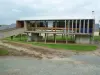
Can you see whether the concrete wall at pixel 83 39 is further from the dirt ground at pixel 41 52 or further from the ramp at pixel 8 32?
the ramp at pixel 8 32

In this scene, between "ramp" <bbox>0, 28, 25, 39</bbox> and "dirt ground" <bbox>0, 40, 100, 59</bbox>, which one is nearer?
"dirt ground" <bbox>0, 40, 100, 59</bbox>

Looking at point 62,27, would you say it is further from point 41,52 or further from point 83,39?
point 41,52

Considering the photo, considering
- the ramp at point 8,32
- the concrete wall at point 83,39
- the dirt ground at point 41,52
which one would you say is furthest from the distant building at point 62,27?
the dirt ground at point 41,52

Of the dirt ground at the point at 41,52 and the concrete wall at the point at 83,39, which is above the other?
the concrete wall at the point at 83,39

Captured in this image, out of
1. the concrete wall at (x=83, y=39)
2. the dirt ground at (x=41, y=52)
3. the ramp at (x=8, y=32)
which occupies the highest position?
the ramp at (x=8, y=32)

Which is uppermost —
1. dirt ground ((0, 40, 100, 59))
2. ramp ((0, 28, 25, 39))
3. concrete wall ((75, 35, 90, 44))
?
ramp ((0, 28, 25, 39))

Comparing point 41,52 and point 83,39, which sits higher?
point 83,39

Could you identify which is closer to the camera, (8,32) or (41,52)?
(41,52)

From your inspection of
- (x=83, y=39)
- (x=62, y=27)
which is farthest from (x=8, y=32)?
(x=83, y=39)

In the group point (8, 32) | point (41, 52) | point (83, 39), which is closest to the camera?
point (41, 52)

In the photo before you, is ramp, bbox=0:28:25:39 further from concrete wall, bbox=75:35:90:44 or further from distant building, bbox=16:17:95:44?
concrete wall, bbox=75:35:90:44

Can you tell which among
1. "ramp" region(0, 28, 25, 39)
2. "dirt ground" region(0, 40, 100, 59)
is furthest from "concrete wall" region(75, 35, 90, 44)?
"ramp" region(0, 28, 25, 39)

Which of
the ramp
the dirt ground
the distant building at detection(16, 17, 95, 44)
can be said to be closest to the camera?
the dirt ground

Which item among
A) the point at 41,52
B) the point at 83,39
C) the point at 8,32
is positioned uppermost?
the point at 8,32
